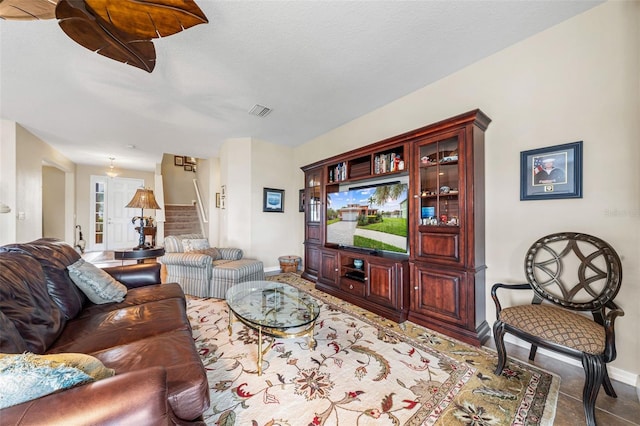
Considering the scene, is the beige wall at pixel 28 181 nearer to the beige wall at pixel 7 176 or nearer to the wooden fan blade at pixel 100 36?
the beige wall at pixel 7 176

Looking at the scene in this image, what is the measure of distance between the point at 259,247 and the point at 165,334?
129 inches

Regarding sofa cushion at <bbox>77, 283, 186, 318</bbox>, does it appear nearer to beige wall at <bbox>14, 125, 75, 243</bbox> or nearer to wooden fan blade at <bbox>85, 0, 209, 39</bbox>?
wooden fan blade at <bbox>85, 0, 209, 39</bbox>

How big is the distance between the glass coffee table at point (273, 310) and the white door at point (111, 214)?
6599mm

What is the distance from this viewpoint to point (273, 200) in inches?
192

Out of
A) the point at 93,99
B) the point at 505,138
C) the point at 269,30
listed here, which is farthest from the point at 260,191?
the point at 505,138

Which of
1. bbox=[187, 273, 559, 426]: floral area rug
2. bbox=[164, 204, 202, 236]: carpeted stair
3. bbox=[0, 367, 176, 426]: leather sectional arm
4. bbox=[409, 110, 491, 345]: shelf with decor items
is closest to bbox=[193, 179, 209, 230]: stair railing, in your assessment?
bbox=[164, 204, 202, 236]: carpeted stair

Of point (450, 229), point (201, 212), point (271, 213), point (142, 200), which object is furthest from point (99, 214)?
point (450, 229)

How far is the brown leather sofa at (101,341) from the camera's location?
679 millimetres

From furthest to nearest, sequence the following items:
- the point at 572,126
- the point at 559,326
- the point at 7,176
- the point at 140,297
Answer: the point at 7,176 → the point at 140,297 → the point at 572,126 → the point at 559,326

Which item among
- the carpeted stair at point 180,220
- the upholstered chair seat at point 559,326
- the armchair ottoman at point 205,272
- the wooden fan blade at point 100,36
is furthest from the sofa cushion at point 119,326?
the carpeted stair at point 180,220

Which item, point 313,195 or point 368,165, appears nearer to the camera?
point 368,165

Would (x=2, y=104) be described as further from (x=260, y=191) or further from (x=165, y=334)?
(x=165, y=334)

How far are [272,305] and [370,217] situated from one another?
5.41 ft

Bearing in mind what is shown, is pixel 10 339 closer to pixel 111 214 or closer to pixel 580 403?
pixel 580 403
